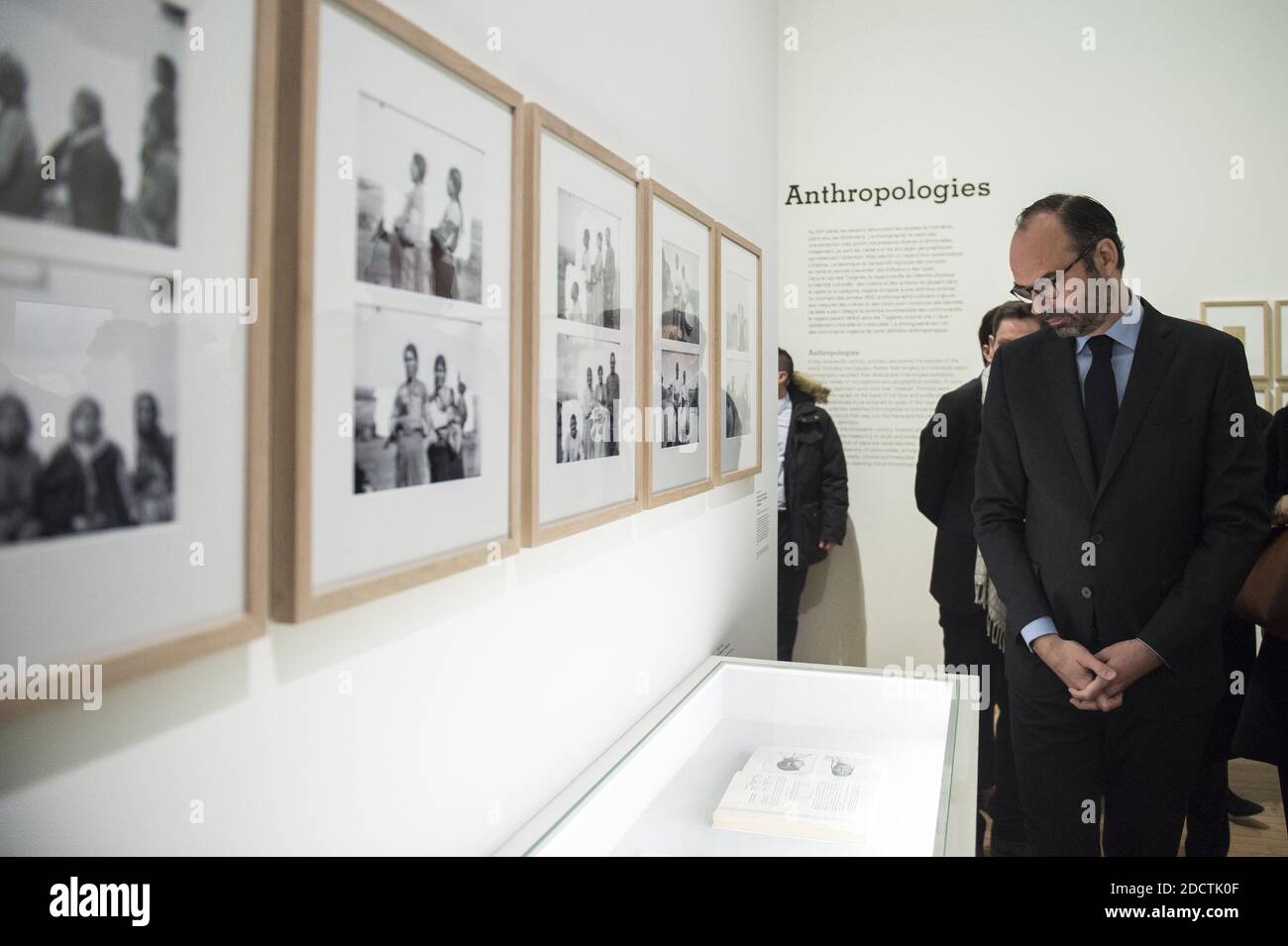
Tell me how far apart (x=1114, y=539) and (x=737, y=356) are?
3.94 feet

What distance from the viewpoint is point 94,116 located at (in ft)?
2.40

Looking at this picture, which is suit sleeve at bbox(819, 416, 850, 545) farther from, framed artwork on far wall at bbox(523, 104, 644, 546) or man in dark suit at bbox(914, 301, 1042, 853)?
framed artwork on far wall at bbox(523, 104, 644, 546)

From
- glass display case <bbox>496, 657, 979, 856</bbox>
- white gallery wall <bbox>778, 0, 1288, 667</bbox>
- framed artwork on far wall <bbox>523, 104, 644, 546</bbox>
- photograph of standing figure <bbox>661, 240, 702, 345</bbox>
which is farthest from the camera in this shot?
white gallery wall <bbox>778, 0, 1288, 667</bbox>

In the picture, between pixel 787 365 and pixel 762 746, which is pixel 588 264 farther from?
pixel 787 365

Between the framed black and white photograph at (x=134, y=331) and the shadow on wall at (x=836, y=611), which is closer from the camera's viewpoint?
the framed black and white photograph at (x=134, y=331)

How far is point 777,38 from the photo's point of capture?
12.7 ft

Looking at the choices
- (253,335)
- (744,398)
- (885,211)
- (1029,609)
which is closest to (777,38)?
(885,211)

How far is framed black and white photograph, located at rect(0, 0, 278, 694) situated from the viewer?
0.69m

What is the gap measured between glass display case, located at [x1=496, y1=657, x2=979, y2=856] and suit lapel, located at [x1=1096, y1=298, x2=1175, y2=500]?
0.64 metres

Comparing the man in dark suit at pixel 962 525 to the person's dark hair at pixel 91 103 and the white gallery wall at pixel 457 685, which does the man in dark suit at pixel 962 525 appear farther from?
the person's dark hair at pixel 91 103

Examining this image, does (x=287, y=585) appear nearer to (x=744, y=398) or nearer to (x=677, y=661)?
(x=677, y=661)

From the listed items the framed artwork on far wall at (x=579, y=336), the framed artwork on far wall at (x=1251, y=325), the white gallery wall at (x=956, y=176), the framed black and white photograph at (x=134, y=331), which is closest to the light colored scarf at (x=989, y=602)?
the white gallery wall at (x=956, y=176)

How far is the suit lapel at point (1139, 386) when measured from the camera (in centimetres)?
214

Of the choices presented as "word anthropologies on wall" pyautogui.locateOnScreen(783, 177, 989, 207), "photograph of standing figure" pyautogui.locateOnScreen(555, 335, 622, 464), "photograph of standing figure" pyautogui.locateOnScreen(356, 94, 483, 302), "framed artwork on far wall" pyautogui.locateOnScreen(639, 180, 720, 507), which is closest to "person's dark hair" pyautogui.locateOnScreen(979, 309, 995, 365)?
"word anthropologies on wall" pyautogui.locateOnScreen(783, 177, 989, 207)
